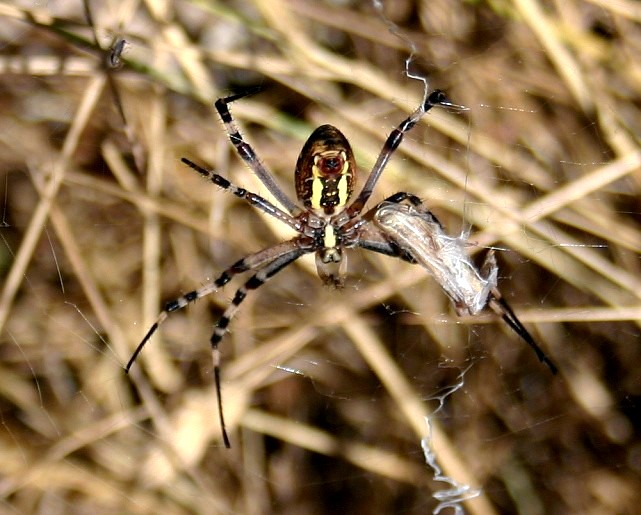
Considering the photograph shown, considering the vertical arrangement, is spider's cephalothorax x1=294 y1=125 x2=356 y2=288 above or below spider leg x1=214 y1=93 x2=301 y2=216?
below

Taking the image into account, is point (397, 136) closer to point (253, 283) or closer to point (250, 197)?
point (250, 197)

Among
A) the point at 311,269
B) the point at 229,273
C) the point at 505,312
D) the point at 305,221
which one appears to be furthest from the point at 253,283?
the point at 505,312

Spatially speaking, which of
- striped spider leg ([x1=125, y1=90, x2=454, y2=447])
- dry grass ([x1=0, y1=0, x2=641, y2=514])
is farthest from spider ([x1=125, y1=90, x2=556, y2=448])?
dry grass ([x1=0, y1=0, x2=641, y2=514])

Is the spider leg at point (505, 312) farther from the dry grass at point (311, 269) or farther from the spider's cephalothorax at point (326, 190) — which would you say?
the spider's cephalothorax at point (326, 190)

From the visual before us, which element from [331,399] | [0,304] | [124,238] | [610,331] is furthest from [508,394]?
[0,304]

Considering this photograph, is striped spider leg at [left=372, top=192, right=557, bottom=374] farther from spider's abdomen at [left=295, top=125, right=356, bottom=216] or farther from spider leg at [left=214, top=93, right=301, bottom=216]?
spider leg at [left=214, top=93, right=301, bottom=216]

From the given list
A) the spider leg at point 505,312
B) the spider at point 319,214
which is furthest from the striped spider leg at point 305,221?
the spider leg at point 505,312

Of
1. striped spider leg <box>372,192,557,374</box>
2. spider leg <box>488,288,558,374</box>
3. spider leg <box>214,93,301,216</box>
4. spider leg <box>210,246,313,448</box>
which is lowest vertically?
spider leg <box>488,288,558,374</box>
